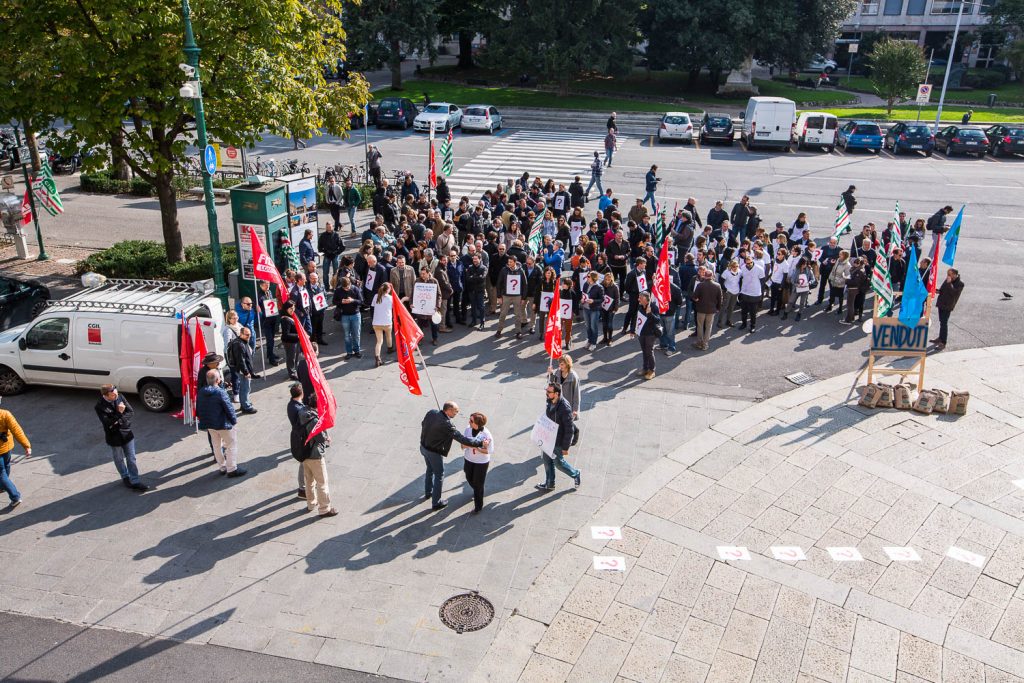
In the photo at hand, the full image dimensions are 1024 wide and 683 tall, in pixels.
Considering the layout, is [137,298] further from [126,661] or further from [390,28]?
[390,28]

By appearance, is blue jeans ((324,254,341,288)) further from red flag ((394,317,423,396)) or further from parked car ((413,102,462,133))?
parked car ((413,102,462,133))

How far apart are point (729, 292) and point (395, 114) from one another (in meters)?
26.8

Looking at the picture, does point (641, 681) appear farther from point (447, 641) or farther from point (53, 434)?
point (53, 434)

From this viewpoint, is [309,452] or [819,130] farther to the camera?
[819,130]

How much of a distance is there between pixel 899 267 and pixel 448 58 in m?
55.9

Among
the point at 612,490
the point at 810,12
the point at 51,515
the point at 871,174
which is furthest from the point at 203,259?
the point at 810,12

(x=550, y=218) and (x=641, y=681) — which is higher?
(x=550, y=218)

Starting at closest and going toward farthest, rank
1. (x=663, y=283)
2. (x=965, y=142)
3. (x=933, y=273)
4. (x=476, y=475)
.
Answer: (x=476, y=475)
(x=933, y=273)
(x=663, y=283)
(x=965, y=142)

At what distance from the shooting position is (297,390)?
10633mm

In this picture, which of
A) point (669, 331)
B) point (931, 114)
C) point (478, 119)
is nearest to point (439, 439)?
point (669, 331)

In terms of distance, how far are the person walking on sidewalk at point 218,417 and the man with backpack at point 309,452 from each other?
119 cm

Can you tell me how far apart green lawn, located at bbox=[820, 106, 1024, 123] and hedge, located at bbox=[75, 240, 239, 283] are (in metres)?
38.8

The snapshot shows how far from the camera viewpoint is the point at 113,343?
43.4ft

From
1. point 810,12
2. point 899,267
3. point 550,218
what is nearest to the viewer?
point 899,267
